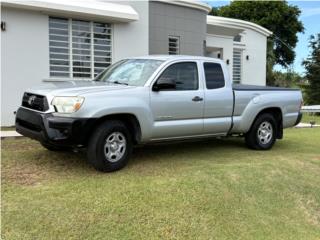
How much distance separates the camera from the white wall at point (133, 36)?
14.1m

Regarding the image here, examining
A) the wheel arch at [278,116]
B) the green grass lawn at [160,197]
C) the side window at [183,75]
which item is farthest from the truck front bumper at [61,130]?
the wheel arch at [278,116]

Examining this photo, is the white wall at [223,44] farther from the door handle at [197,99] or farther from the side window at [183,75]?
the door handle at [197,99]

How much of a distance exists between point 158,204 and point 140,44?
385 inches

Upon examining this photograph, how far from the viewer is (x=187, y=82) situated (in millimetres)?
7684

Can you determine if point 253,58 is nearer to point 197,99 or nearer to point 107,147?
point 197,99

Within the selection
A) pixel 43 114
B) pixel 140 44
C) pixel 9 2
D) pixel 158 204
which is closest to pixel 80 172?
pixel 43 114

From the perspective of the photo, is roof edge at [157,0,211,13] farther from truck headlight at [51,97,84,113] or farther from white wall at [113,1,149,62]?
truck headlight at [51,97,84,113]

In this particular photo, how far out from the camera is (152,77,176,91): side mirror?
7.06m

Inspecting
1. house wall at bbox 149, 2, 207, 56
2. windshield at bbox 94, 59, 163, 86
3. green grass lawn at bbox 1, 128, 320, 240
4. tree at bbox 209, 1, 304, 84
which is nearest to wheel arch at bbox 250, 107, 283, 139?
green grass lawn at bbox 1, 128, 320, 240

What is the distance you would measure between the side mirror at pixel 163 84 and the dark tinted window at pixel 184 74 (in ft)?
0.47

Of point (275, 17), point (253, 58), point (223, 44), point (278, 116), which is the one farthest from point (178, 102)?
point (275, 17)

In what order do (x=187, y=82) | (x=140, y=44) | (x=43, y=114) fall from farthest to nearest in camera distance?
(x=140, y=44), (x=187, y=82), (x=43, y=114)

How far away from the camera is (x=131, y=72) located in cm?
758

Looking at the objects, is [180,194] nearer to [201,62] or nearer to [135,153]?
[135,153]
